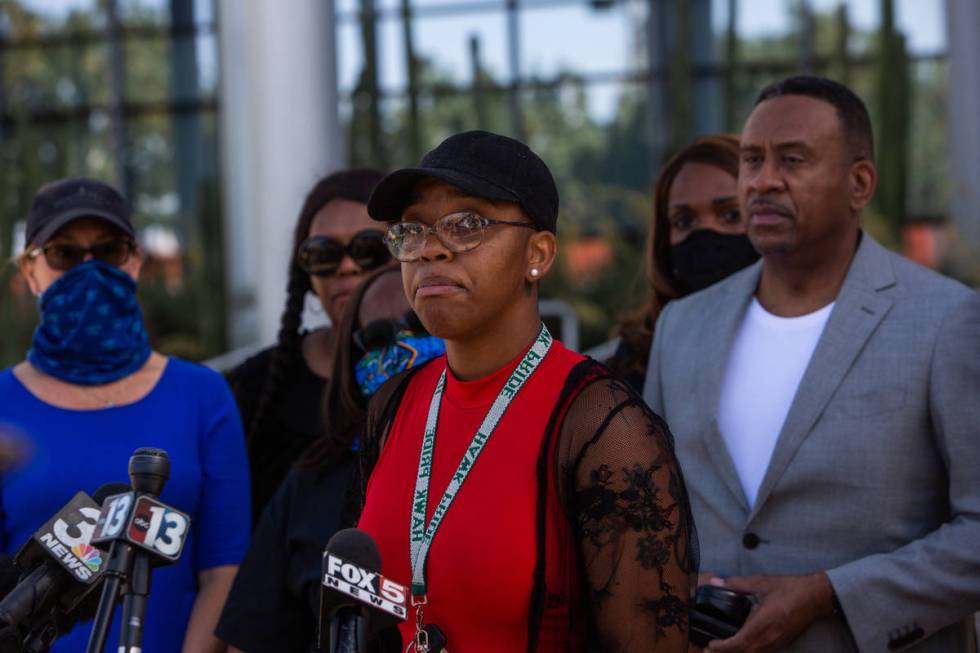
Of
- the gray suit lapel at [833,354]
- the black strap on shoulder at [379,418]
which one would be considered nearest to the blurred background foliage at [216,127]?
the gray suit lapel at [833,354]

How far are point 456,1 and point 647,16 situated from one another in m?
2.51

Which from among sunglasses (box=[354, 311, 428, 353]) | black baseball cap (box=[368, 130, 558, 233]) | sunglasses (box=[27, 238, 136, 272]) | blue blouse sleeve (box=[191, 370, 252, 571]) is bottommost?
blue blouse sleeve (box=[191, 370, 252, 571])

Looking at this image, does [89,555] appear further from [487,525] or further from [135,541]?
[487,525]

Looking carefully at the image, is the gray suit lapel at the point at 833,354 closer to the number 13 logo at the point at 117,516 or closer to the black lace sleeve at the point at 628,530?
the black lace sleeve at the point at 628,530

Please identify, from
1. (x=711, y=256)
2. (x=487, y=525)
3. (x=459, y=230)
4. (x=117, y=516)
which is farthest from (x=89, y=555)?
(x=711, y=256)

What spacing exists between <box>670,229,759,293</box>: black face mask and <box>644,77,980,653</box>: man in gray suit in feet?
2.02

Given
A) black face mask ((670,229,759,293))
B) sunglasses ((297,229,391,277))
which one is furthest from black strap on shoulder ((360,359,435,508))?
black face mask ((670,229,759,293))

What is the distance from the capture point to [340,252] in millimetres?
4441

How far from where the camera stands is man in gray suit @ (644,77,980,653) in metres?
3.32

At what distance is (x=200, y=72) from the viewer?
18.9 m

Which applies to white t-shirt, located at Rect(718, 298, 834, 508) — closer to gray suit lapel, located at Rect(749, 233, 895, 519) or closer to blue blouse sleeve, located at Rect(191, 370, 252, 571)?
gray suit lapel, located at Rect(749, 233, 895, 519)

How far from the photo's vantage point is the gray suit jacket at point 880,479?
3.31 m

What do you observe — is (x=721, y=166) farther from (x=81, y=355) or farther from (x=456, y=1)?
(x=456, y=1)

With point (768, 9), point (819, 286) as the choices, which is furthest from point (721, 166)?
point (768, 9)
